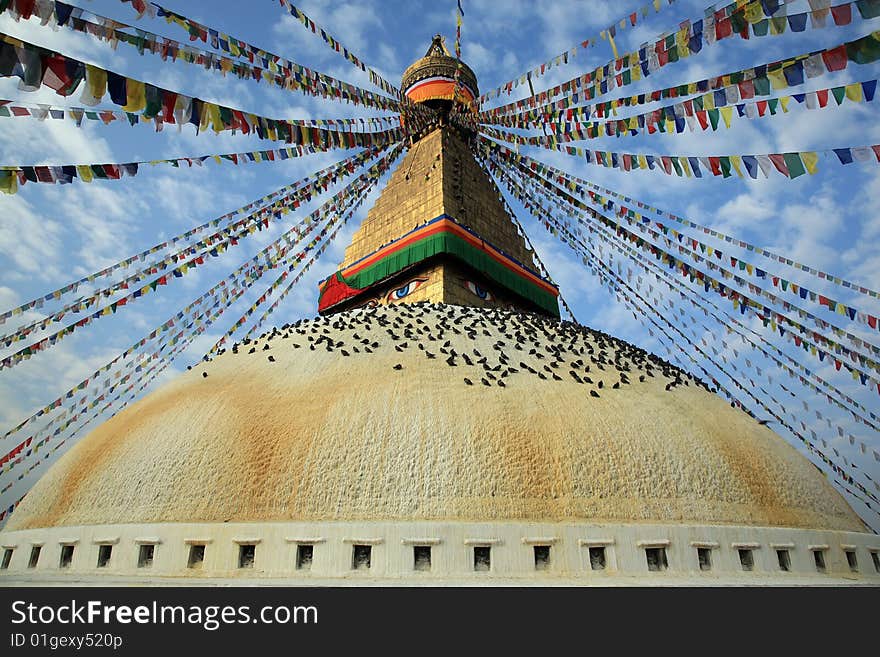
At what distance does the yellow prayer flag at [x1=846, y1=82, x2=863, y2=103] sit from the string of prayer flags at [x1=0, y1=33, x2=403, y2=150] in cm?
500

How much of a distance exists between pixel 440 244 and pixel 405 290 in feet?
3.98

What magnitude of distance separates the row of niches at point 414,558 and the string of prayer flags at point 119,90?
3493 millimetres

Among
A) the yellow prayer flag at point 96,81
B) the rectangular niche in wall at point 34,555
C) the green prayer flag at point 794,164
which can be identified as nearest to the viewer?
the yellow prayer flag at point 96,81

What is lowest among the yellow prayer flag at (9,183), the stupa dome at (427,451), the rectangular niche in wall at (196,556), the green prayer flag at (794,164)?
the rectangular niche in wall at (196,556)

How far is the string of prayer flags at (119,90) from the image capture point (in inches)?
122

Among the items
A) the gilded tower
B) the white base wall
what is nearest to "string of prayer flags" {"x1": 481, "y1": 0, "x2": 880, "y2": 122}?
the gilded tower

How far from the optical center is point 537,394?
572cm

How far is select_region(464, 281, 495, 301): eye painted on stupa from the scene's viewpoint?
10.1 metres

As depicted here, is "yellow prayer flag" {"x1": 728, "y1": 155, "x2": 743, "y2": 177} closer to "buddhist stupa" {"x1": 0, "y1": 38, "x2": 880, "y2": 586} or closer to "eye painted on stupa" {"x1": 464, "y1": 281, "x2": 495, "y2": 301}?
"buddhist stupa" {"x1": 0, "y1": 38, "x2": 880, "y2": 586}

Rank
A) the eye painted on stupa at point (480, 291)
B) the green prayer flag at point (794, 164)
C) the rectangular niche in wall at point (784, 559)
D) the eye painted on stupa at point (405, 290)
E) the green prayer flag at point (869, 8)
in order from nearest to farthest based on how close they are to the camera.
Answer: the green prayer flag at point (869, 8), the green prayer flag at point (794, 164), the rectangular niche in wall at point (784, 559), the eye painted on stupa at point (405, 290), the eye painted on stupa at point (480, 291)

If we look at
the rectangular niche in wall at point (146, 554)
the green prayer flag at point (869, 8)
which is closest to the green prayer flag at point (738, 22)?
the green prayer flag at point (869, 8)

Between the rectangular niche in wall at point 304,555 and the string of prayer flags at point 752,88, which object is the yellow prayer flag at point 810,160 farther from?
the rectangular niche in wall at point 304,555
